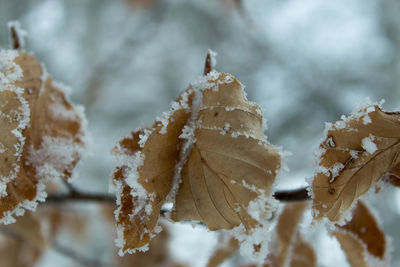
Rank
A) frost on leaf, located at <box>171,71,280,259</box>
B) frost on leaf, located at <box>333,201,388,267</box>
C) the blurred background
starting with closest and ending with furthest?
1. frost on leaf, located at <box>171,71,280,259</box>
2. frost on leaf, located at <box>333,201,388,267</box>
3. the blurred background

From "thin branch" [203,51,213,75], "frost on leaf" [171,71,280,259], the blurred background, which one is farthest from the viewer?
the blurred background

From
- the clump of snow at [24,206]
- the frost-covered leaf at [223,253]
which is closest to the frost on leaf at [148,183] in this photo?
the clump of snow at [24,206]

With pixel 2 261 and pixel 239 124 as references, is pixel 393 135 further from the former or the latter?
pixel 2 261

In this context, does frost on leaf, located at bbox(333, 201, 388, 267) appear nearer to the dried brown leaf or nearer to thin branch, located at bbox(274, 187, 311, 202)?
thin branch, located at bbox(274, 187, 311, 202)

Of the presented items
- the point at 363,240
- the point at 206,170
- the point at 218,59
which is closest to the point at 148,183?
the point at 206,170

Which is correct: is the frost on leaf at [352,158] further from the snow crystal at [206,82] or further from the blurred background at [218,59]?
the blurred background at [218,59]

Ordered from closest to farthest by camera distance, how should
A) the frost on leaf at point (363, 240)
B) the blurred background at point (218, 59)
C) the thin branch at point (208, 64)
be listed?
the thin branch at point (208, 64) → the frost on leaf at point (363, 240) → the blurred background at point (218, 59)

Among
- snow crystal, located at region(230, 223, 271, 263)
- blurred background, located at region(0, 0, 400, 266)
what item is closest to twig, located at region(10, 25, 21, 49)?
snow crystal, located at region(230, 223, 271, 263)
